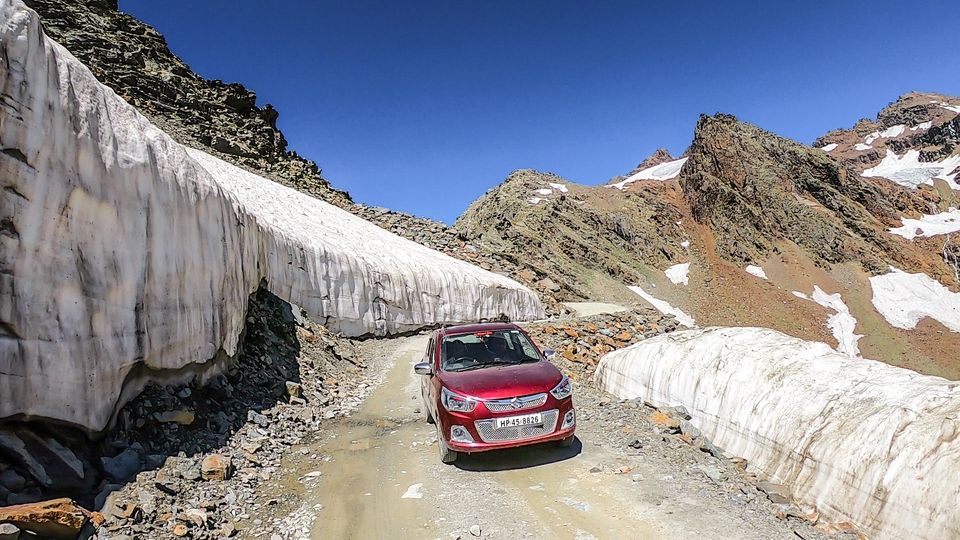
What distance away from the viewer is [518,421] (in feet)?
20.8

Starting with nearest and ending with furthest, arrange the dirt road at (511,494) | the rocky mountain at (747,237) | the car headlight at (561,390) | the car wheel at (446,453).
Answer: the dirt road at (511,494), the car headlight at (561,390), the car wheel at (446,453), the rocky mountain at (747,237)

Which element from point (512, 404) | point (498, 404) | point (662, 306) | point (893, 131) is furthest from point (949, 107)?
point (498, 404)

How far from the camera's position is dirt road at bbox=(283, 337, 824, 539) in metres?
4.96

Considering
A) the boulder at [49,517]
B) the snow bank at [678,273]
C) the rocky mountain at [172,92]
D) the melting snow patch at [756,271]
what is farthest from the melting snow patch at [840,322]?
the boulder at [49,517]

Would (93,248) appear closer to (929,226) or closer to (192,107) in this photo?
(192,107)

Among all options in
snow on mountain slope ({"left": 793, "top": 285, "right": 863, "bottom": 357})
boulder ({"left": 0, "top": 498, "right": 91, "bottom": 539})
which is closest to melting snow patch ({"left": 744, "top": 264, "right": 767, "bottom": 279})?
snow on mountain slope ({"left": 793, "top": 285, "right": 863, "bottom": 357})

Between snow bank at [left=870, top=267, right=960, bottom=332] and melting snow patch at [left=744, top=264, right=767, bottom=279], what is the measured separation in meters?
14.2

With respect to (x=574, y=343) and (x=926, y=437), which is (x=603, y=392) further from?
(x=926, y=437)

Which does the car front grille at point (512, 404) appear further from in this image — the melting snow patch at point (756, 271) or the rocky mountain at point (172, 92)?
the melting snow patch at point (756, 271)

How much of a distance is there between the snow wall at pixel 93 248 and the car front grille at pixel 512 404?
4.52 meters

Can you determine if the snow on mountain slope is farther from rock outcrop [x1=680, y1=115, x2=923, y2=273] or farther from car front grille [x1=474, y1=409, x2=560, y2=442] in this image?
car front grille [x1=474, y1=409, x2=560, y2=442]

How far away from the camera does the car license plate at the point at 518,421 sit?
6.32 m

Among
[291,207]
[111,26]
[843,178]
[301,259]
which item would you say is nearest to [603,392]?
[301,259]

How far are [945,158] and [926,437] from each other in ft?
605
